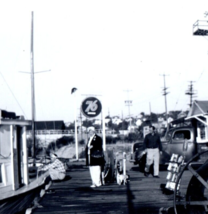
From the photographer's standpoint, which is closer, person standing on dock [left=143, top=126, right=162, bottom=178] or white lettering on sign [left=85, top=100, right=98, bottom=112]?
person standing on dock [left=143, top=126, right=162, bottom=178]

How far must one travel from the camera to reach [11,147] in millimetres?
11625

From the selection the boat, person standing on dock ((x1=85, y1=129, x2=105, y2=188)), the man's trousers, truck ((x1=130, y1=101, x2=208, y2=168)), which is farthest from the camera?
truck ((x1=130, y1=101, x2=208, y2=168))

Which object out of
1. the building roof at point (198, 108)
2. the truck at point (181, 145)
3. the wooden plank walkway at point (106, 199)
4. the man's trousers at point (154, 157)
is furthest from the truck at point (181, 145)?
the wooden plank walkway at point (106, 199)

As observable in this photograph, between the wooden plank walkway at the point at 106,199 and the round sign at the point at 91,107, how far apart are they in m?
8.08

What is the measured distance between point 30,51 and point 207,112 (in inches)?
708

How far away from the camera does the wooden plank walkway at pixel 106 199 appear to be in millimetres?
9992

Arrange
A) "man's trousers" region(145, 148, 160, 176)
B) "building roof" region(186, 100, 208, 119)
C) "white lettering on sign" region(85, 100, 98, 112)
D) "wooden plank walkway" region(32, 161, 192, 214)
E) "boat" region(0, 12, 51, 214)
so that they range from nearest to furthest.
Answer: "wooden plank walkway" region(32, 161, 192, 214)
"boat" region(0, 12, 51, 214)
"man's trousers" region(145, 148, 160, 176)
"white lettering on sign" region(85, 100, 98, 112)
"building roof" region(186, 100, 208, 119)

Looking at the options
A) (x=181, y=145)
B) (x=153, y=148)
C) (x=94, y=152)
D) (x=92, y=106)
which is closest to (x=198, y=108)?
(x=181, y=145)

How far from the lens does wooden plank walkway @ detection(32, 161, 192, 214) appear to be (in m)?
9.99

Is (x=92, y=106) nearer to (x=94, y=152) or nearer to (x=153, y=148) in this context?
(x=153, y=148)

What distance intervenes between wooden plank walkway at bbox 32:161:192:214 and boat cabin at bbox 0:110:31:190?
100cm

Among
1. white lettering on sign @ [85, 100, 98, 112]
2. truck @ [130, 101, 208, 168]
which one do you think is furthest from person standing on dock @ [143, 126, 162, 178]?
white lettering on sign @ [85, 100, 98, 112]

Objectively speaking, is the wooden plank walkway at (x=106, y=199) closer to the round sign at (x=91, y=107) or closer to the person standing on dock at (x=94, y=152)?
the person standing on dock at (x=94, y=152)

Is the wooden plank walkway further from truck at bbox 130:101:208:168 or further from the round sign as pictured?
the round sign
